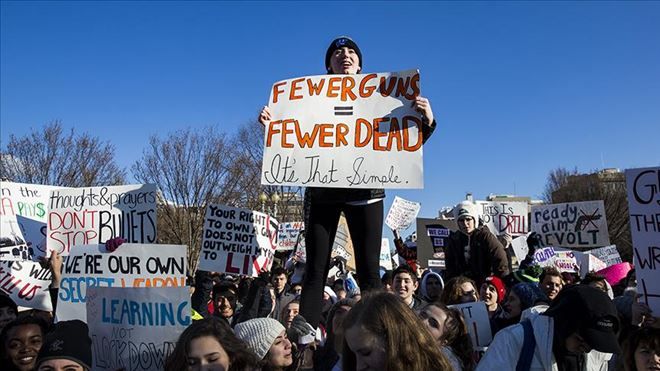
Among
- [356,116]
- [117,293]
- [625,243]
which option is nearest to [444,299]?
[356,116]

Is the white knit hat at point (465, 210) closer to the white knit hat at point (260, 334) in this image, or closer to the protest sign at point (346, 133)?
the protest sign at point (346, 133)

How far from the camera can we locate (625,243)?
3669cm

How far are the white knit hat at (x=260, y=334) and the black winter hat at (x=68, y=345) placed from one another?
0.91m

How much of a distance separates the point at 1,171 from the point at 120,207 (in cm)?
2012

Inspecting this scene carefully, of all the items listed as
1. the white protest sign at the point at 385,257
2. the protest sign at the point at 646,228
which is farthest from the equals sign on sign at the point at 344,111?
the white protest sign at the point at 385,257

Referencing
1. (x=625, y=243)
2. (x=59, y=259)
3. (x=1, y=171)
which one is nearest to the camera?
(x=59, y=259)

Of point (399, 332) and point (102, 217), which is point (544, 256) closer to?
point (102, 217)

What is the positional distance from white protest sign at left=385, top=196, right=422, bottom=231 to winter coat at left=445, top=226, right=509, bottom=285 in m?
9.73

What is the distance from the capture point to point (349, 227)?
4.71 meters

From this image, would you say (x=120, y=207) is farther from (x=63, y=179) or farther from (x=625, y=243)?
(x=625, y=243)

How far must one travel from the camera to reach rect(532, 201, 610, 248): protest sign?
10.6 metres

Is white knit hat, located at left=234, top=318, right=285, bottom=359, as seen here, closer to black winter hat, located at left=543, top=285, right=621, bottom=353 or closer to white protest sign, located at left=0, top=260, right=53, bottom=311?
black winter hat, located at left=543, top=285, right=621, bottom=353

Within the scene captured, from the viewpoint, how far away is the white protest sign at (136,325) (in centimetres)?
369

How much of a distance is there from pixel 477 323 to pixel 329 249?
1.24m
